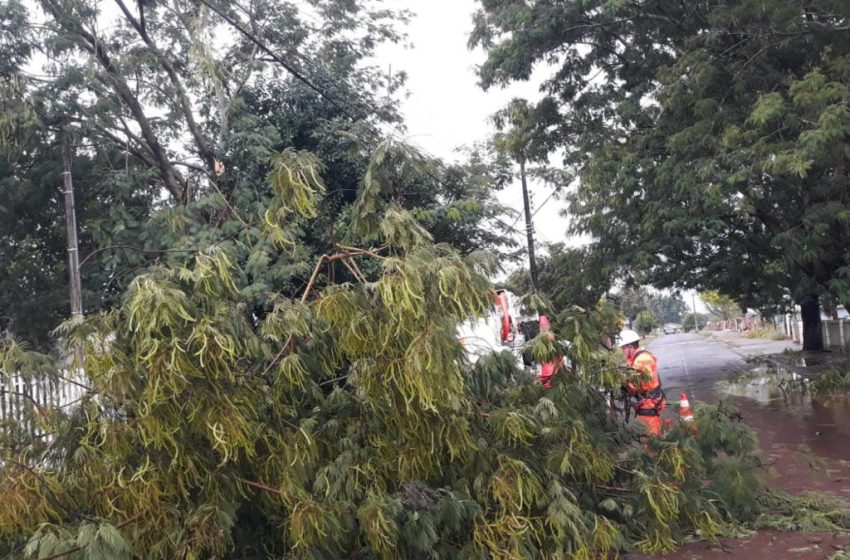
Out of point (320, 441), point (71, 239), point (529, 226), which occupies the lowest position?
point (320, 441)

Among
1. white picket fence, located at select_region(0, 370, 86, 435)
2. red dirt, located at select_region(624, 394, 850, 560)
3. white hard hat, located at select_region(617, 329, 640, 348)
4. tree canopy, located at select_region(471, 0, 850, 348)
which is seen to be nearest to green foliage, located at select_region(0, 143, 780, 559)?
white picket fence, located at select_region(0, 370, 86, 435)

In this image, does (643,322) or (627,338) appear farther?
(643,322)

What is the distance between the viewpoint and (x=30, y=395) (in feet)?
14.7

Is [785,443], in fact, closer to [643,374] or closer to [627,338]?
[627,338]

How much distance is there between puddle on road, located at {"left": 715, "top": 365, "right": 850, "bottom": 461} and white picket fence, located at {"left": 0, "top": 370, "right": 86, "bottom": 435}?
7.75m

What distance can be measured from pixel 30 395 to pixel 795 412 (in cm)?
1122

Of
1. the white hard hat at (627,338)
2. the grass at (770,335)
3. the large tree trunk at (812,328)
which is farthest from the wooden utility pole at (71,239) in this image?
the grass at (770,335)

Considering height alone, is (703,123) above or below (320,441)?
above

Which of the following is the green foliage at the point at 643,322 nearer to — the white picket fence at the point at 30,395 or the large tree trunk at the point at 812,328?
the large tree trunk at the point at 812,328

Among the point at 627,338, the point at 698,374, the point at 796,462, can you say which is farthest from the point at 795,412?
the point at 698,374

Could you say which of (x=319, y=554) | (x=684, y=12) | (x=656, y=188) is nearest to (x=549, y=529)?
(x=319, y=554)

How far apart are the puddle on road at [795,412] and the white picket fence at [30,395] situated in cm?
775

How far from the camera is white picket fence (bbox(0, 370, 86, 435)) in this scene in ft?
14.1

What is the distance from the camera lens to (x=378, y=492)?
452 centimetres
